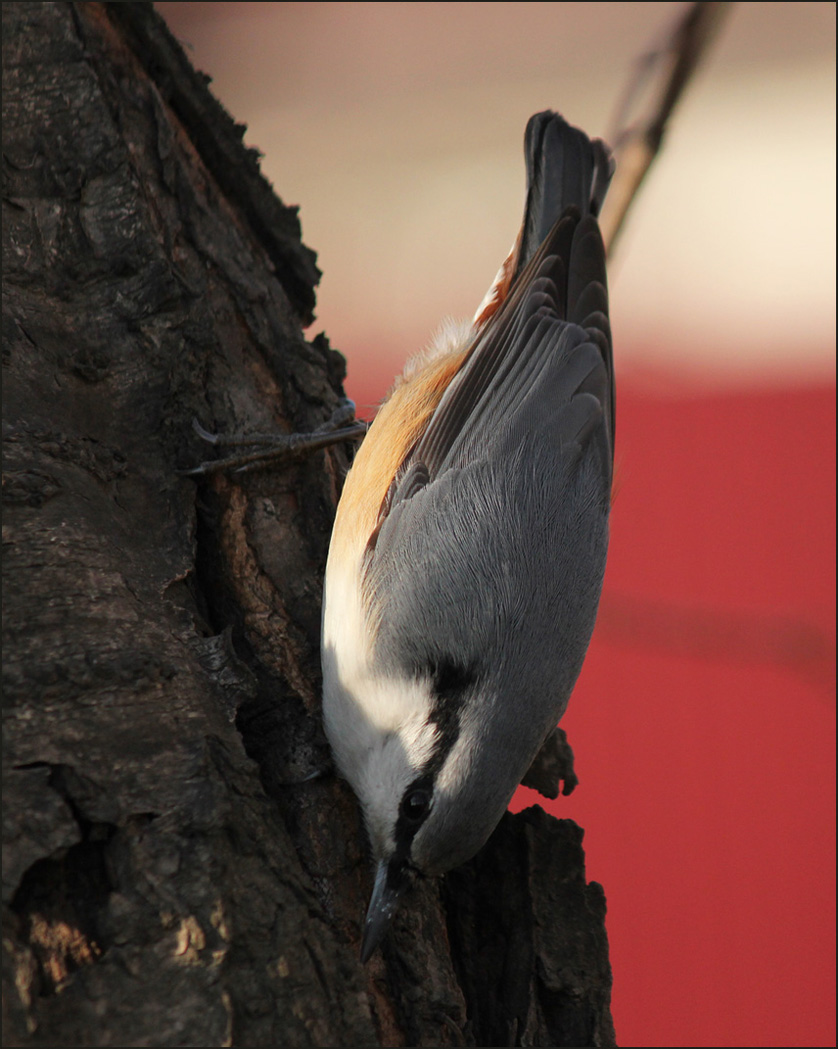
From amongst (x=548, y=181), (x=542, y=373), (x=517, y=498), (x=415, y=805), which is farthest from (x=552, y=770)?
(x=548, y=181)

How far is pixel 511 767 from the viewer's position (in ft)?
6.00

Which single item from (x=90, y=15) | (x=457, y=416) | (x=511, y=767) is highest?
(x=90, y=15)

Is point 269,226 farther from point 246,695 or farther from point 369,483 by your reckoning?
point 246,695

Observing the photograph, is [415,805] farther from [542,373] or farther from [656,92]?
[656,92]

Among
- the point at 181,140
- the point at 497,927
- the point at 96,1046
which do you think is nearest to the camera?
the point at 96,1046

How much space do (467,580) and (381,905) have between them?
2.14 feet

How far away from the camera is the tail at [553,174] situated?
2764 millimetres

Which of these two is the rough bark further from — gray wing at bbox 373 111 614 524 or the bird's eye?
gray wing at bbox 373 111 614 524

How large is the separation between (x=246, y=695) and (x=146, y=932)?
1.48 feet

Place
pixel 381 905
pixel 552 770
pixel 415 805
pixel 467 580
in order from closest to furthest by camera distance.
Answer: pixel 381 905, pixel 415 805, pixel 467 580, pixel 552 770

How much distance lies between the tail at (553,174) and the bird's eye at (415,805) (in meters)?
1.51

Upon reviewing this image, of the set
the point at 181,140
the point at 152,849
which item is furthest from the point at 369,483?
the point at 152,849

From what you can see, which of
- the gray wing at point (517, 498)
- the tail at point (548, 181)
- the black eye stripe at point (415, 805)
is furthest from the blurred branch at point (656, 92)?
the tail at point (548, 181)

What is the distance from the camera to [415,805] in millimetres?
1850
